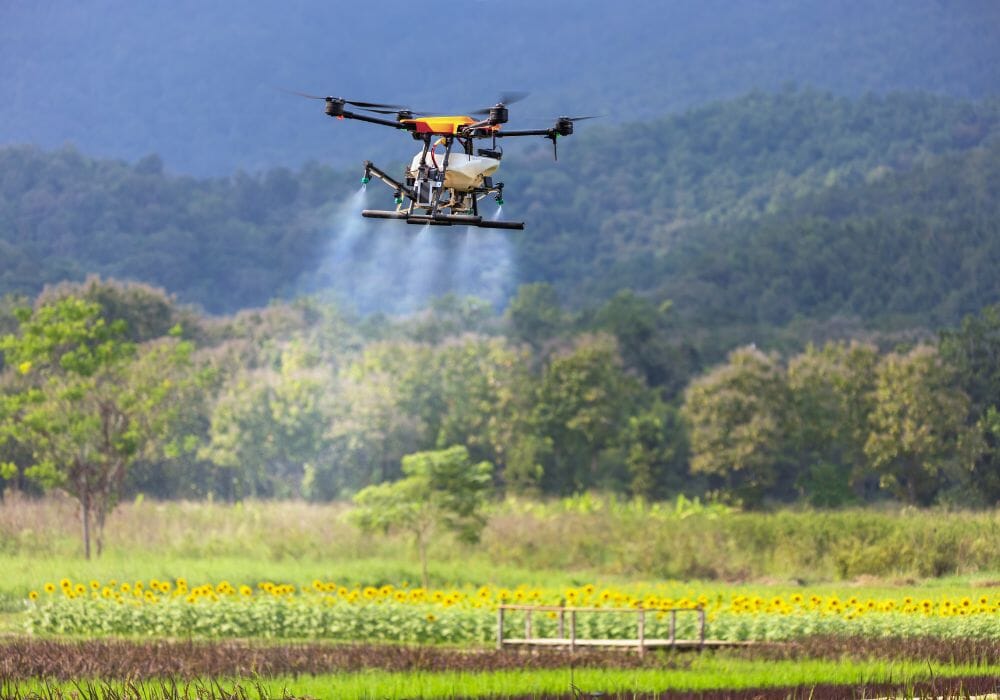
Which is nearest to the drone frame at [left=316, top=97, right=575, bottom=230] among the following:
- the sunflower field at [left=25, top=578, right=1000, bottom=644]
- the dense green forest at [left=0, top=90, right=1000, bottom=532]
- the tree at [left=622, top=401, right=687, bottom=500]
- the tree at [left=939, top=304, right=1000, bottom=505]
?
the sunflower field at [left=25, top=578, right=1000, bottom=644]

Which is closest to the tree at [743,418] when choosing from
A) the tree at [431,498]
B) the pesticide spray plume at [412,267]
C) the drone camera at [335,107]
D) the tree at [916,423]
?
the tree at [916,423]

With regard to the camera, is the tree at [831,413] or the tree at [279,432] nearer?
the tree at [831,413]

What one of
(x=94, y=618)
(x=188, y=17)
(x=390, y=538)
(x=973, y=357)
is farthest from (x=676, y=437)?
(x=188, y=17)

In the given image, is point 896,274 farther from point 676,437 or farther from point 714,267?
point 676,437

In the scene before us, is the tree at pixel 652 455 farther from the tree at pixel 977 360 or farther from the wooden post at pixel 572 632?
the wooden post at pixel 572 632

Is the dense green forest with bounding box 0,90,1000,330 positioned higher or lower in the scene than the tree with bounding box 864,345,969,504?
higher

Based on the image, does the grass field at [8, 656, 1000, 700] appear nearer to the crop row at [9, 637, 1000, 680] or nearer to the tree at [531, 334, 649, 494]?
the crop row at [9, 637, 1000, 680]
